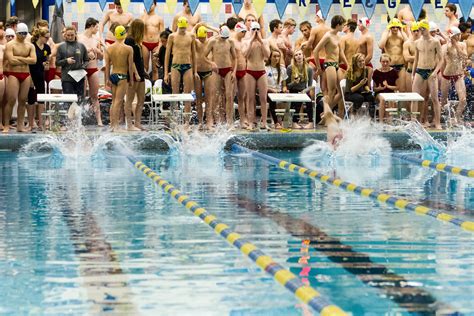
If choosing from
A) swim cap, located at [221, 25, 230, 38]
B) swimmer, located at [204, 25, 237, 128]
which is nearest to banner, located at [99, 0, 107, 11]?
swimmer, located at [204, 25, 237, 128]

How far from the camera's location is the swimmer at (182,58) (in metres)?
16.4

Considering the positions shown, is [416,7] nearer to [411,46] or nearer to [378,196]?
[411,46]

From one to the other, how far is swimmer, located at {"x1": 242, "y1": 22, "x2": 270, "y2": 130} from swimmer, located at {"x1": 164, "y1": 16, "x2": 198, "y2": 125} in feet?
2.27

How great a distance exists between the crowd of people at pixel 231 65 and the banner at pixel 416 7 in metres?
0.74

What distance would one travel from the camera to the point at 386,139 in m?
16.3

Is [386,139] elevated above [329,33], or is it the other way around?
[329,33]

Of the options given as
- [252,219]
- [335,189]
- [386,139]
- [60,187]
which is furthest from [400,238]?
[386,139]

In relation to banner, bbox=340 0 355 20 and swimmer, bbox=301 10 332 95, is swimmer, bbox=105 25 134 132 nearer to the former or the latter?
swimmer, bbox=301 10 332 95

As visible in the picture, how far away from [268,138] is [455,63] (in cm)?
265

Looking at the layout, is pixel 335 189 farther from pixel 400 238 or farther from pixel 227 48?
pixel 227 48

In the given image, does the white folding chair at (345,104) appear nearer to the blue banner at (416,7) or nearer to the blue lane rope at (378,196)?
the blue banner at (416,7)

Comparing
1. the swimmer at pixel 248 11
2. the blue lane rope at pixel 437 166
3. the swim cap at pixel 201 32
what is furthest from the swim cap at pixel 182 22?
the blue lane rope at pixel 437 166

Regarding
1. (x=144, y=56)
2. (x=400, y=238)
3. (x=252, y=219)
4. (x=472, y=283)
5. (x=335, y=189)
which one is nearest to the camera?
(x=472, y=283)

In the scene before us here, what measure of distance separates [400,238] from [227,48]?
8.72 meters
